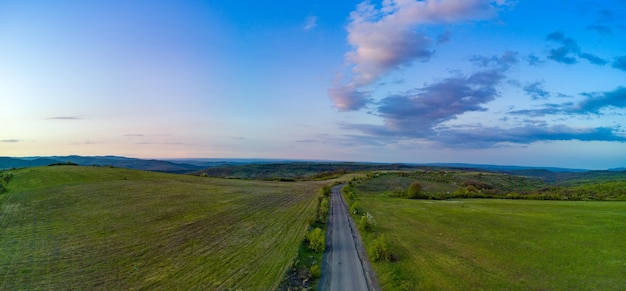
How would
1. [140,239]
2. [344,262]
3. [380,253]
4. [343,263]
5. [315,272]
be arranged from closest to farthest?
1. [315,272]
2. [343,263]
3. [344,262]
4. [380,253]
5. [140,239]

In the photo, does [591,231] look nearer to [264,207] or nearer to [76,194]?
[264,207]

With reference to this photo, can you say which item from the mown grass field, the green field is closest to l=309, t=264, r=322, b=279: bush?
the mown grass field

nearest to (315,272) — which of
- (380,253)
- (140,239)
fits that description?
(380,253)

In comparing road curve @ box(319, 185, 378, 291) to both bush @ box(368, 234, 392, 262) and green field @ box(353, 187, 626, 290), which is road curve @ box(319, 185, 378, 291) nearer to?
bush @ box(368, 234, 392, 262)

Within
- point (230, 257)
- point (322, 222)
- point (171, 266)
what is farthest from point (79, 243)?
point (322, 222)

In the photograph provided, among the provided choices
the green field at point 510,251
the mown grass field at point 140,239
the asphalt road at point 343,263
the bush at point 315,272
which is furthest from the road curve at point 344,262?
the mown grass field at point 140,239

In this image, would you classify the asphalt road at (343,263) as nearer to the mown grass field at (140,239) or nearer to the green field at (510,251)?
the green field at (510,251)

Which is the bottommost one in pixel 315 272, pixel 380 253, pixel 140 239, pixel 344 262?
pixel 344 262

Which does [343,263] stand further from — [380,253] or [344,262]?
[380,253]
